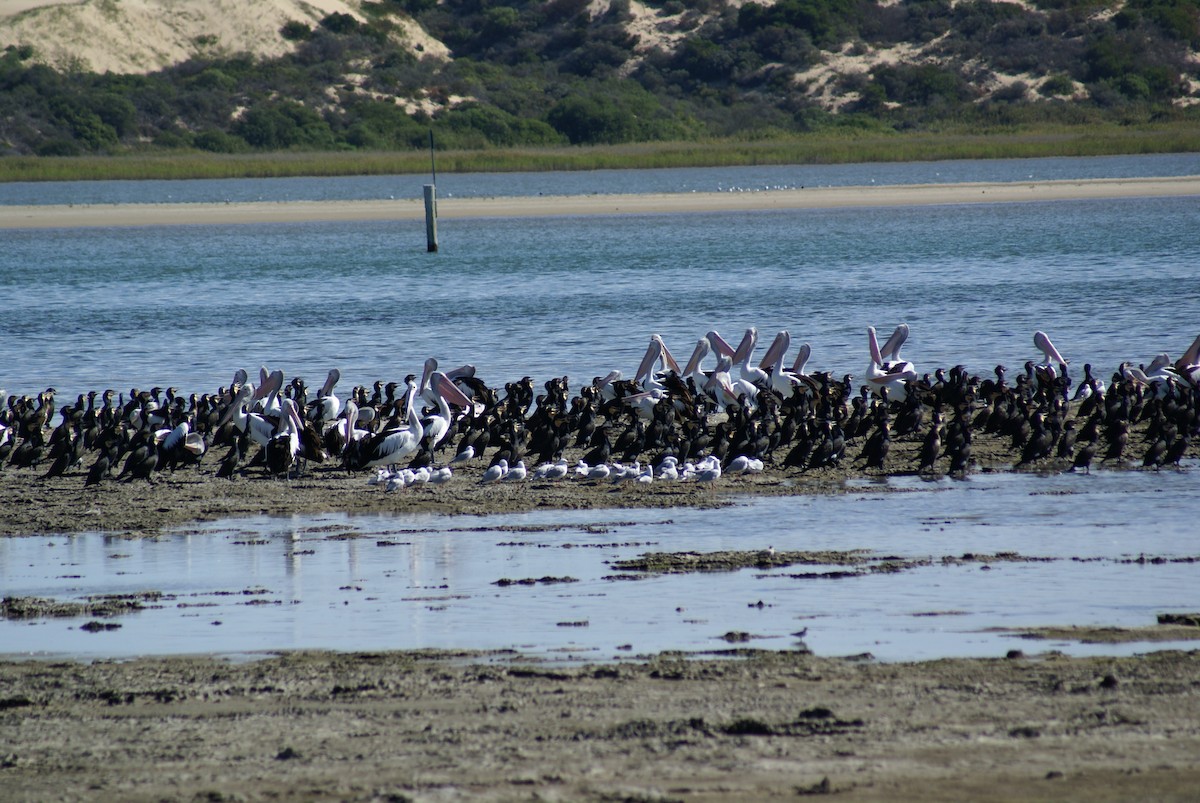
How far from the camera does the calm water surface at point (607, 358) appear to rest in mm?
7387

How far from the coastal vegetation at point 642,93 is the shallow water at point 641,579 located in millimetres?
49706

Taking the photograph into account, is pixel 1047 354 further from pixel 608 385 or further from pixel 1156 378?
pixel 608 385

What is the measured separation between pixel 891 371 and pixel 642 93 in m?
63.1

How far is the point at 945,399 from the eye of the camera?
1352 cm

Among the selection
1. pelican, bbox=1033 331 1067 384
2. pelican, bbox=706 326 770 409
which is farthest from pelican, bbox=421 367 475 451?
pelican, bbox=1033 331 1067 384

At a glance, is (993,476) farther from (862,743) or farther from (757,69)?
(757,69)

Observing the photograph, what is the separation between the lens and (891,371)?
14.5 metres

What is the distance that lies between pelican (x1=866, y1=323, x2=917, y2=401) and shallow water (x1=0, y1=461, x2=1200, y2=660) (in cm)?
305

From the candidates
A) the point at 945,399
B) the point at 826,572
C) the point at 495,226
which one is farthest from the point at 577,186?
the point at 826,572

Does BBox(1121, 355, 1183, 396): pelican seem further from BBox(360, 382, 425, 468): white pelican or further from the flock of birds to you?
BBox(360, 382, 425, 468): white pelican

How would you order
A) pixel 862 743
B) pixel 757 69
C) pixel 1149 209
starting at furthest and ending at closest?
1. pixel 757 69
2. pixel 1149 209
3. pixel 862 743

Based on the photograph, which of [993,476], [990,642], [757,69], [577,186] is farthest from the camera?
[757,69]

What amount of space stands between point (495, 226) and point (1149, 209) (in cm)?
1881

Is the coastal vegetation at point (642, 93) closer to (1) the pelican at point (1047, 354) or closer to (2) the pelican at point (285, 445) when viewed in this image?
(1) the pelican at point (1047, 354)
